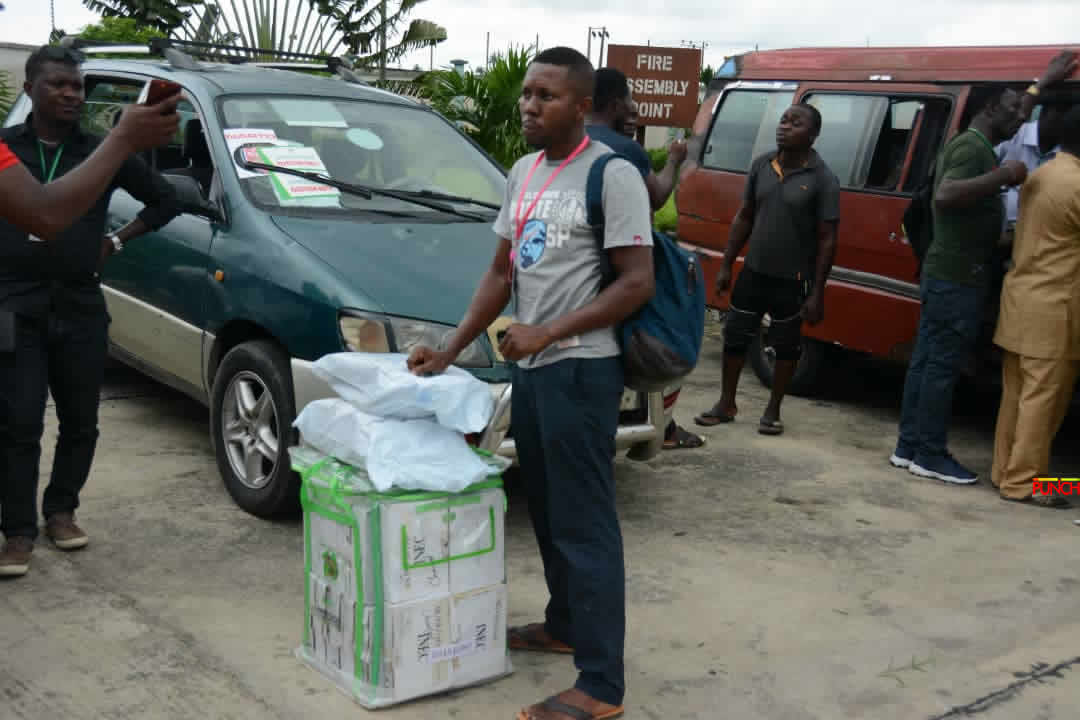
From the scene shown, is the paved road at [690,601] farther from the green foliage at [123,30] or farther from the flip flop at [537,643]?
the green foliage at [123,30]

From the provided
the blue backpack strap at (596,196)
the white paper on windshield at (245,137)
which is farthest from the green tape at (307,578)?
the white paper on windshield at (245,137)

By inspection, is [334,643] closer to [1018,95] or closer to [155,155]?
[155,155]

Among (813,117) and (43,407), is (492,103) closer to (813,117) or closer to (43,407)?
(813,117)

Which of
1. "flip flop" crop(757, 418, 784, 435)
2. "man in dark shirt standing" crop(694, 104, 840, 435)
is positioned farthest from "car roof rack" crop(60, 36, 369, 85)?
"flip flop" crop(757, 418, 784, 435)

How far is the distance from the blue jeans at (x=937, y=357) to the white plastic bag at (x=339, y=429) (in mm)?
3492

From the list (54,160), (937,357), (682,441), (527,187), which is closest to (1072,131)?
(937,357)

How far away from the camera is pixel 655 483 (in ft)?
18.1

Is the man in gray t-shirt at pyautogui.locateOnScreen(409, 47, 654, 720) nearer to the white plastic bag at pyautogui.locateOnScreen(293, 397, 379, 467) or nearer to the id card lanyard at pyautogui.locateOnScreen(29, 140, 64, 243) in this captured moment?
the white plastic bag at pyautogui.locateOnScreen(293, 397, 379, 467)

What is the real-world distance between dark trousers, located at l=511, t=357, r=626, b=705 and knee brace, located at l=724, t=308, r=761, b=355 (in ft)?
11.8

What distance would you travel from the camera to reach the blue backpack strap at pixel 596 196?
3021mm

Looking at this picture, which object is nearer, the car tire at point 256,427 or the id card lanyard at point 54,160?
the id card lanyard at point 54,160

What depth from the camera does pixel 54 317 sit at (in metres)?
4.14

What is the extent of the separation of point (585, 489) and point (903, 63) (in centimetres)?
453

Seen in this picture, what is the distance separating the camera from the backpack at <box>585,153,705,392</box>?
9.99 ft
